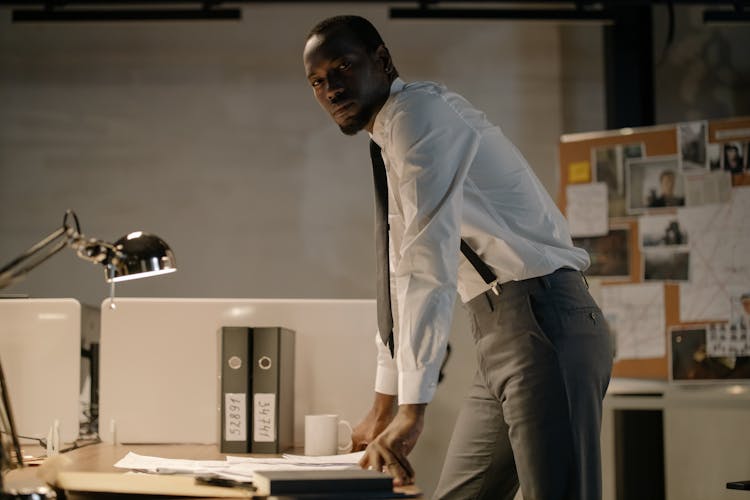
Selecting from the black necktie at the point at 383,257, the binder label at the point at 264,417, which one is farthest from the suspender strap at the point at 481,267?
the binder label at the point at 264,417

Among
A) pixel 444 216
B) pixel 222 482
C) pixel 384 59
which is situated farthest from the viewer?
pixel 384 59

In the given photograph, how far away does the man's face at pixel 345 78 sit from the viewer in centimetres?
172

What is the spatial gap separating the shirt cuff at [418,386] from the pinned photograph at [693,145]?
2501mm

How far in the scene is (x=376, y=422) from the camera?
1.93 meters

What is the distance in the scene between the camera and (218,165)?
4477 mm

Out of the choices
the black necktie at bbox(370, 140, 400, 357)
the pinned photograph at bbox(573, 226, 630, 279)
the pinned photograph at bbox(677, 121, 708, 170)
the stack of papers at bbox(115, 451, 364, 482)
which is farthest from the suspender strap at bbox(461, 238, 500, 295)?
the pinned photograph at bbox(677, 121, 708, 170)

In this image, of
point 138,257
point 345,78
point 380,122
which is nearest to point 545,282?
point 380,122

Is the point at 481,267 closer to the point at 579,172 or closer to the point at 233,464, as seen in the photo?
the point at 233,464

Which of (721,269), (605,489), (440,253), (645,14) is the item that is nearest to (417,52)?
(645,14)

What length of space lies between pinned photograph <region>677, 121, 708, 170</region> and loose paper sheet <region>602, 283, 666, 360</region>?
495mm

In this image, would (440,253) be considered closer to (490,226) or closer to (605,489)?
(490,226)

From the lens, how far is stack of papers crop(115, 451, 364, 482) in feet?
5.14

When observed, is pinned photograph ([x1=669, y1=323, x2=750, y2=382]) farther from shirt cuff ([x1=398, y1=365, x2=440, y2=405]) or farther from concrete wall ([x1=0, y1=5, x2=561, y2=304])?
shirt cuff ([x1=398, y1=365, x2=440, y2=405])

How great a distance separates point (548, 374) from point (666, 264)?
222 cm
